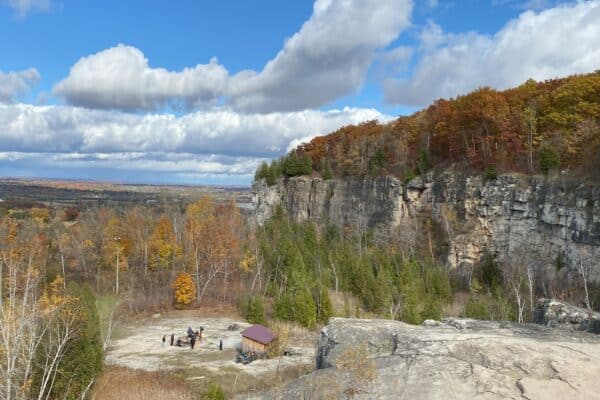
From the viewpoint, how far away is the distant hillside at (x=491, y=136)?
48031 mm

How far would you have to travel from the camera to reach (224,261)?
5819cm

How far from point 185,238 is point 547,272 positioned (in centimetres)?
4386

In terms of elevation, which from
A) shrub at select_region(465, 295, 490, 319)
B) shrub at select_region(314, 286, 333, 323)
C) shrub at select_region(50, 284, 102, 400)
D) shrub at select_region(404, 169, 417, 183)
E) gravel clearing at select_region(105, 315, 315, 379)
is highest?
shrub at select_region(404, 169, 417, 183)

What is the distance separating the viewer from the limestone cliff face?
43750 millimetres

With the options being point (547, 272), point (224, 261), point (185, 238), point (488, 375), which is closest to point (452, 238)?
point (547, 272)

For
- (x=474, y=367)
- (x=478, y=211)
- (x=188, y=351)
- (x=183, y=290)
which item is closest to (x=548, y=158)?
(x=478, y=211)

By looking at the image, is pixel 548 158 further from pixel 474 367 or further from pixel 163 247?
pixel 163 247

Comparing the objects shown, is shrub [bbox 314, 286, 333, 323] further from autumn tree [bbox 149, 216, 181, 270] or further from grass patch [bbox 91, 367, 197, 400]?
autumn tree [bbox 149, 216, 181, 270]

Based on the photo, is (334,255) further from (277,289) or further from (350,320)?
(350,320)

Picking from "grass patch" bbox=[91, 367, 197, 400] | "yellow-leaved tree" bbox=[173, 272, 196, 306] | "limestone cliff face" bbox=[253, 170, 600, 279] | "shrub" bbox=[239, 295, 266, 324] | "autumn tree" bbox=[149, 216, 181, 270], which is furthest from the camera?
"autumn tree" bbox=[149, 216, 181, 270]

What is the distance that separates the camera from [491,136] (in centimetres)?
5603

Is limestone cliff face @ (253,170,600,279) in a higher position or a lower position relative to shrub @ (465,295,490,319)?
higher

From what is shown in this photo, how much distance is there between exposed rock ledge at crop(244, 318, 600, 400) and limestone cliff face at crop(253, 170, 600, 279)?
102 feet

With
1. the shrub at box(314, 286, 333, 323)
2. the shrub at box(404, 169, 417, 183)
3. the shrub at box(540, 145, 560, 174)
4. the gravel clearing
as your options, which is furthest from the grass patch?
the shrub at box(404, 169, 417, 183)
